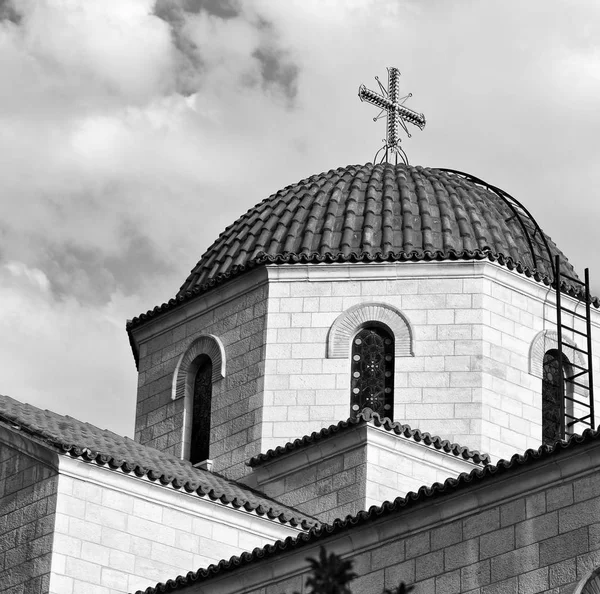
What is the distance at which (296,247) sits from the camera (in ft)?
72.7

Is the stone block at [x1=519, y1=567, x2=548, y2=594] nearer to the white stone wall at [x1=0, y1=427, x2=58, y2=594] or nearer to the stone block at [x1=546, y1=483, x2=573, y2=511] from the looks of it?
the stone block at [x1=546, y1=483, x2=573, y2=511]

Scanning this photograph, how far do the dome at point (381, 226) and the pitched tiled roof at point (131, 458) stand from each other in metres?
3.12

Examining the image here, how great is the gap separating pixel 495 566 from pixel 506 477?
2.55ft

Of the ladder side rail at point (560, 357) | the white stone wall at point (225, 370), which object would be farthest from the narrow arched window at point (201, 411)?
the ladder side rail at point (560, 357)

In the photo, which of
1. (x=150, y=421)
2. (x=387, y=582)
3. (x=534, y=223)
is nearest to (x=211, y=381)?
(x=150, y=421)

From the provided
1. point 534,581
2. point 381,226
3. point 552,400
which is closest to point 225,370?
point 381,226

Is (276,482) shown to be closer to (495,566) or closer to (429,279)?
(429,279)

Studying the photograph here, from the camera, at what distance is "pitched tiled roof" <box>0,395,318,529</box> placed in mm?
17562

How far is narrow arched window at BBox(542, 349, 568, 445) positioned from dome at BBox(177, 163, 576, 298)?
1.22 m

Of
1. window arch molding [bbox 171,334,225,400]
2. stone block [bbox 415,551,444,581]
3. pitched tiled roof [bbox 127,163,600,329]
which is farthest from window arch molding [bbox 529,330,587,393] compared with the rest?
stone block [bbox 415,551,444,581]

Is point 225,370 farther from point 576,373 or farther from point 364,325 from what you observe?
point 576,373

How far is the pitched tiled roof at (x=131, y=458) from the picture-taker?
17562 mm

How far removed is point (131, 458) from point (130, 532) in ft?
4.12

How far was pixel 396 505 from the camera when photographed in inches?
559
